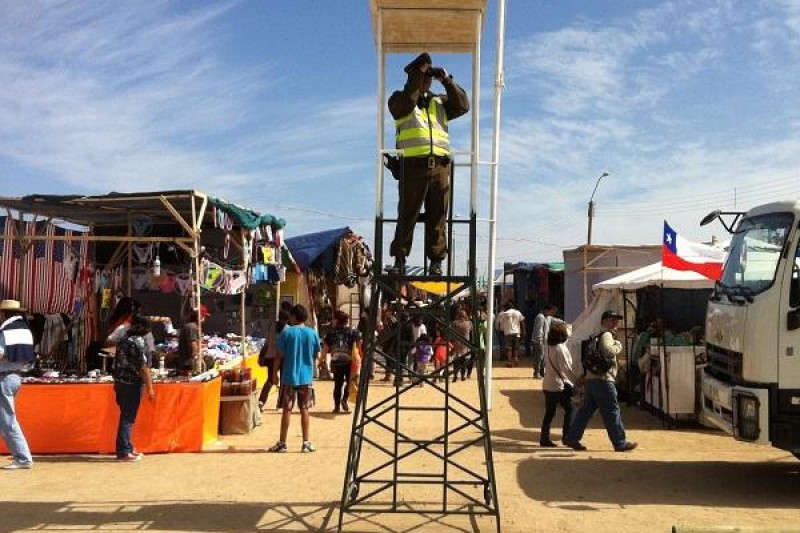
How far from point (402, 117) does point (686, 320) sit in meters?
10.4

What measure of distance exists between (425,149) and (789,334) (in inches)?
149

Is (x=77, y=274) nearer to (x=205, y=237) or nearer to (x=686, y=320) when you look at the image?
(x=205, y=237)

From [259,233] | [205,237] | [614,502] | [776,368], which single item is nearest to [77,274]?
[205,237]

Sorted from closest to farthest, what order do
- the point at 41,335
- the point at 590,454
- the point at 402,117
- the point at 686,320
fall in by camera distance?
the point at 402,117 → the point at 590,454 → the point at 41,335 → the point at 686,320

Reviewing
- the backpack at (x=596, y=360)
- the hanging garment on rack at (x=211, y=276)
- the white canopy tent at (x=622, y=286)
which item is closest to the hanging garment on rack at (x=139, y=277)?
the hanging garment on rack at (x=211, y=276)

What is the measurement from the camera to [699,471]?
26.0 ft

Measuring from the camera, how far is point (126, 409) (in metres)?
8.12

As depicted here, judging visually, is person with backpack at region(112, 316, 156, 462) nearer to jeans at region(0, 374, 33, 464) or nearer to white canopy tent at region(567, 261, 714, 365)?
jeans at region(0, 374, 33, 464)

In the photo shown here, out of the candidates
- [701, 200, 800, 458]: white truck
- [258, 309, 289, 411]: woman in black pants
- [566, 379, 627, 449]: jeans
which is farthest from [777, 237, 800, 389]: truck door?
[258, 309, 289, 411]: woman in black pants

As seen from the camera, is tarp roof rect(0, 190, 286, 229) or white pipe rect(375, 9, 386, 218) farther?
tarp roof rect(0, 190, 286, 229)

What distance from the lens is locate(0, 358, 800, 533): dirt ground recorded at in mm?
5980

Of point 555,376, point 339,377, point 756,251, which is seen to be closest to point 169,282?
point 339,377

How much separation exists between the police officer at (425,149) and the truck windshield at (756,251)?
3.35 metres

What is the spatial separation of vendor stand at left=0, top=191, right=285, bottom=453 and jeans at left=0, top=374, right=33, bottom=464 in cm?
79
